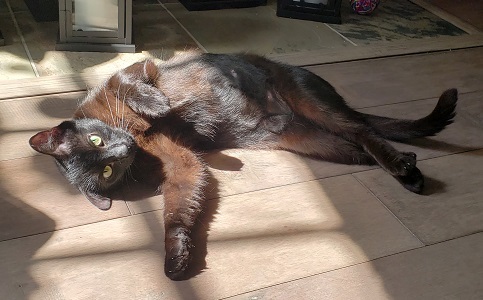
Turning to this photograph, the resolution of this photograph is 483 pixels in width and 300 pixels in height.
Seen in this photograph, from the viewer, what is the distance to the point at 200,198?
1.92m

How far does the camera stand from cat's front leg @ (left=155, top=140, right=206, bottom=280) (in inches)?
66.4

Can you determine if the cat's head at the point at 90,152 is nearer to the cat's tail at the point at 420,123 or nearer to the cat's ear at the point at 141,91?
the cat's ear at the point at 141,91

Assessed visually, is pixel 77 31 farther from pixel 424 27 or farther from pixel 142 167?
pixel 424 27

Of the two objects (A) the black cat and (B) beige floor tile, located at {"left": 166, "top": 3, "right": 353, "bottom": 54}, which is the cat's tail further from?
(B) beige floor tile, located at {"left": 166, "top": 3, "right": 353, "bottom": 54}

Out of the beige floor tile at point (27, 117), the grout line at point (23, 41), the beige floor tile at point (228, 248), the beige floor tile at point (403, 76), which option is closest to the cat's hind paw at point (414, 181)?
the beige floor tile at point (228, 248)

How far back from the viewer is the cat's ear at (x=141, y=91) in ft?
6.62

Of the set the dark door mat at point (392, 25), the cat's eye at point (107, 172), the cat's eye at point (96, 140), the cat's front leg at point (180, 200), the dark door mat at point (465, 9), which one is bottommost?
the cat's front leg at point (180, 200)

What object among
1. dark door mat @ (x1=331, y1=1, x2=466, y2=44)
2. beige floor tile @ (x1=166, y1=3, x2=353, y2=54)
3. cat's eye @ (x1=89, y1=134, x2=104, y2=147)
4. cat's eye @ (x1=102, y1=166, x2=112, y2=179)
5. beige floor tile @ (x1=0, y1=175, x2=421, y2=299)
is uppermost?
dark door mat @ (x1=331, y1=1, x2=466, y2=44)

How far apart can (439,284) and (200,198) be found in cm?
75

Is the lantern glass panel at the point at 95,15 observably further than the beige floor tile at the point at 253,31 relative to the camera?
No

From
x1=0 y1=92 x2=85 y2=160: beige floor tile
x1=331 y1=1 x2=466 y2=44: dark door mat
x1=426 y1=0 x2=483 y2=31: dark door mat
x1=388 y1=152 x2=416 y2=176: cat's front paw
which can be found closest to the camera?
x1=388 y1=152 x2=416 y2=176: cat's front paw

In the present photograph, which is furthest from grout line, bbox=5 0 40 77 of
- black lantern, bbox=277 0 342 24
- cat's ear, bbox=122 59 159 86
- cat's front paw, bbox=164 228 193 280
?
black lantern, bbox=277 0 342 24

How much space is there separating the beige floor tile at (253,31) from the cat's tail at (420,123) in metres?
0.90

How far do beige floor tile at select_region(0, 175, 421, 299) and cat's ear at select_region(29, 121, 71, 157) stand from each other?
0.24 metres
